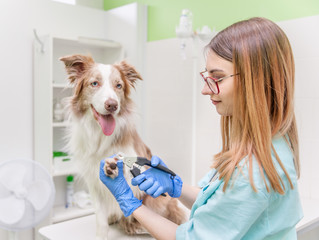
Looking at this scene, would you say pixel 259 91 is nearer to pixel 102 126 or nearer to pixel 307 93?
pixel 102 126

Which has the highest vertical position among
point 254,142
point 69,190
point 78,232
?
point 254,142

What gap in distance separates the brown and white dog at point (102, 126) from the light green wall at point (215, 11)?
1153mm

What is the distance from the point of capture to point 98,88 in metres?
1.30

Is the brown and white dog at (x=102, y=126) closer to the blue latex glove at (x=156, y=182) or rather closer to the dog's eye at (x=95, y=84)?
the dog's eye at (x=95, y=84)

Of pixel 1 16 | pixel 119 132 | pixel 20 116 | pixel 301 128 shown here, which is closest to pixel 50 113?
pixel 20 116

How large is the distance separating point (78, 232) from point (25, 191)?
2.25 feet

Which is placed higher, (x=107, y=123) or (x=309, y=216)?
(x=107, y=123)

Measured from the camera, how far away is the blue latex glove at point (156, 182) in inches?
45.8

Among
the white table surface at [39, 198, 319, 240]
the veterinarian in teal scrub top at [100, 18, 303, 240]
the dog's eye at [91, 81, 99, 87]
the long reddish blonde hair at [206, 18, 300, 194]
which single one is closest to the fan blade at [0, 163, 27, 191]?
the white table surface at [39, 198, 319, 240]

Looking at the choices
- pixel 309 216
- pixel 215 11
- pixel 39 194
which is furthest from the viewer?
pixel 215 11

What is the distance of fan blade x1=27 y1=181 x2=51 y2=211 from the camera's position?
2.03 meters

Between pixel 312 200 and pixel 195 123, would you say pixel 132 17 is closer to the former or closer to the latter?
pixel 195 123

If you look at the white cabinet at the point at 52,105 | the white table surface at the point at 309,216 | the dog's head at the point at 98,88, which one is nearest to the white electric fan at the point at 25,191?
the white cabinet at the point at 52,105

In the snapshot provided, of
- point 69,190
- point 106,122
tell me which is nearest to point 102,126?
point 106,122
